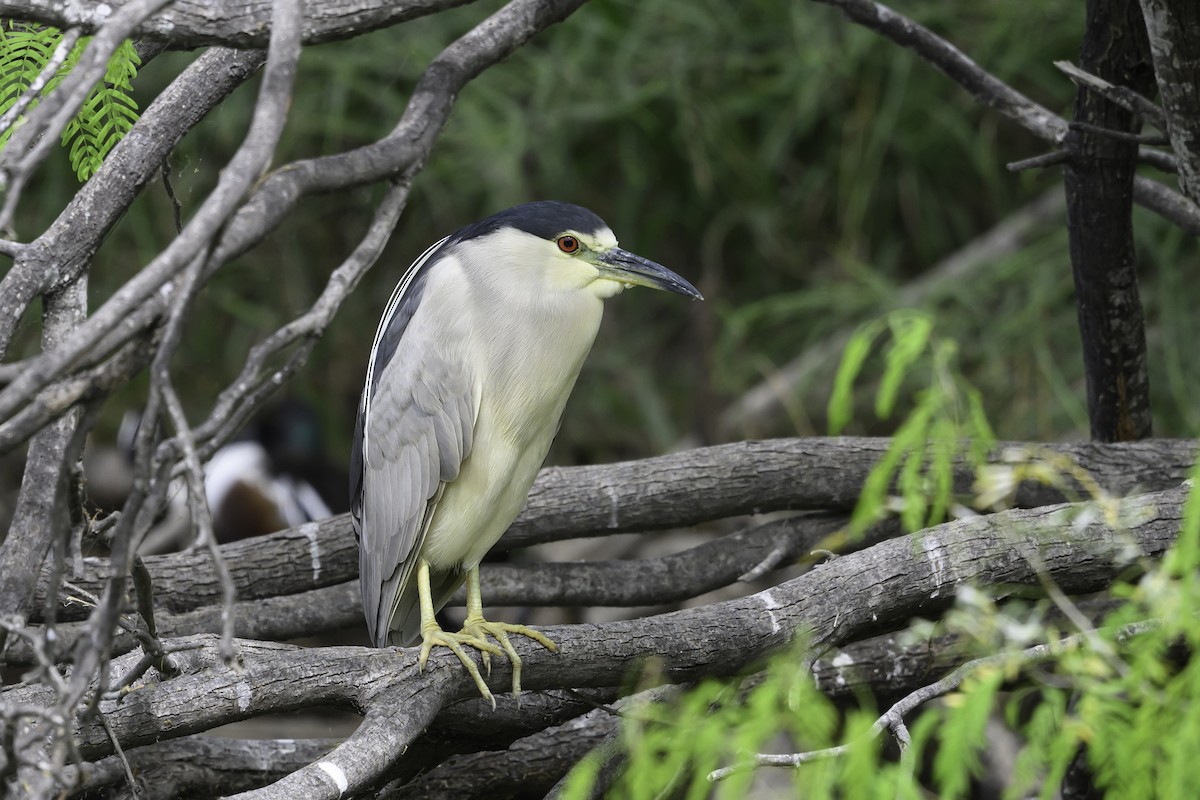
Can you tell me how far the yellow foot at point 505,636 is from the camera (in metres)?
1.88

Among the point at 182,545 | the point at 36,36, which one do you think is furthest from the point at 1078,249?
the point at 182,545

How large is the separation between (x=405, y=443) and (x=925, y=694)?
97cm

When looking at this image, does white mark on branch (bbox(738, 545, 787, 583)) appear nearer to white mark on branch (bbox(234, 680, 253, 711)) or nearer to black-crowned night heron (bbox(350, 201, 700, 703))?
black-crowned night heron (bbox(350, 201, 700, 703))

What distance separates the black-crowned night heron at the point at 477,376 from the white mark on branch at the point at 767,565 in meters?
0.51

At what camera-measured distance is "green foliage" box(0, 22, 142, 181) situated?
66.1 inches

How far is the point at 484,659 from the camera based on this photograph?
1.94 meters

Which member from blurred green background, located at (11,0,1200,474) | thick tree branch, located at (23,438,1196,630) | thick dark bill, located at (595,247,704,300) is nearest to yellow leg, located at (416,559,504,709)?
thick tree branch, located at (23,438,1196,630)

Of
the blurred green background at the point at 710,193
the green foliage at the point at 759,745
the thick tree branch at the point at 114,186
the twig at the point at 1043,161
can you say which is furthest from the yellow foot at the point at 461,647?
the blurred green background at the point at 710,193

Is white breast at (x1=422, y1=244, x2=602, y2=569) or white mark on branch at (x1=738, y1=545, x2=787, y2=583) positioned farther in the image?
white mark on branch at (x1=738, y1=545, x2=787, y2=583)

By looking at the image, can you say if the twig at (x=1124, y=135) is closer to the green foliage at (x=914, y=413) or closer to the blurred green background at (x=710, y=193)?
the green foliage at (x=914, y=413)

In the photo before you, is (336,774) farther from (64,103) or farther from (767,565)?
(767,565)

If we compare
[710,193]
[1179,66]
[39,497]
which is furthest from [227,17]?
[710,193]

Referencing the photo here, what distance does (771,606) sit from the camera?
76.5 inches

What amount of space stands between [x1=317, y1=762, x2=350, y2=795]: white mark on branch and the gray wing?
2.37 feet
